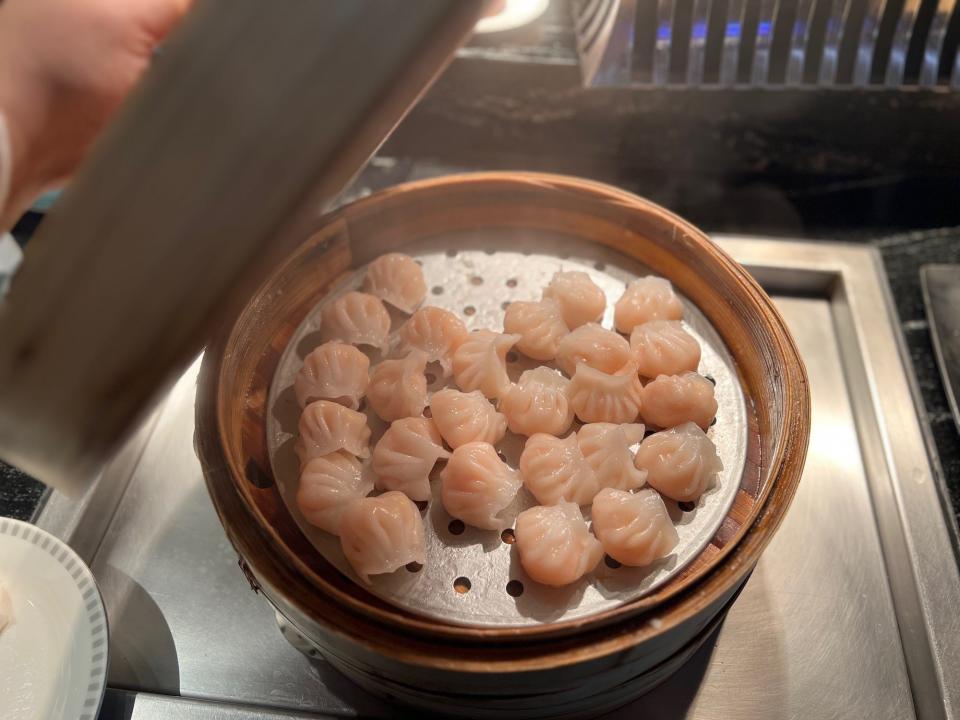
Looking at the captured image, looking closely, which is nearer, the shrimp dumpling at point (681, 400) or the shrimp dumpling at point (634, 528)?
the shrimp dumpling at point (634, 528)

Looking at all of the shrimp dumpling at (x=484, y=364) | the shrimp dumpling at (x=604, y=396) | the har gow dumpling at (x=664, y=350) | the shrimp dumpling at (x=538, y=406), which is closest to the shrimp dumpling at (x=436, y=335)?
the shrimp dumpling at (x=484, y=364)

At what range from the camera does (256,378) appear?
1.54 meters

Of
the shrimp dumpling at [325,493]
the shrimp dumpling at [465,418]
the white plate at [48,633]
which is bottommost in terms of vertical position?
the white plate at [48,633]

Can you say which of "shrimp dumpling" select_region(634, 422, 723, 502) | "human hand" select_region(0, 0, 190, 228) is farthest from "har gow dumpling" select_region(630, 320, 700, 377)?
"human hand" select_region(0, 0, 190, 228)

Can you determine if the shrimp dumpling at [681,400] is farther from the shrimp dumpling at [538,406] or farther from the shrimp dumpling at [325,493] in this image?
the shrimp dumpling at [325,493]

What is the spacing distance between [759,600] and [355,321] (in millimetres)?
1073

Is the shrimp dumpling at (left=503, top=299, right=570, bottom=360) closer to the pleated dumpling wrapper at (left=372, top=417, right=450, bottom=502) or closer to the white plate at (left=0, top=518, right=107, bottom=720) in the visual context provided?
the pleated dumpling wrapper at (left=372, top=417, right=450, bottom=502)

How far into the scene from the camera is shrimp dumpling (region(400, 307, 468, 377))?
1.62m

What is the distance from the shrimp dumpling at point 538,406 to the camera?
148 centimetres

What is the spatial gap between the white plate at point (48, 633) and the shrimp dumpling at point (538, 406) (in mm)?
869

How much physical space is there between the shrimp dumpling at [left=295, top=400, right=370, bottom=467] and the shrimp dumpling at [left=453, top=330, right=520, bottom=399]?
0.82ft

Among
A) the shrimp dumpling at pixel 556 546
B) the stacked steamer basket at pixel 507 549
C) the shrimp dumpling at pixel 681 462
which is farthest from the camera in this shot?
the shrimp dumpling at pixel 681 462

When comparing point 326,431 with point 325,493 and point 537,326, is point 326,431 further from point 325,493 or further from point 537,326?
point 537,326

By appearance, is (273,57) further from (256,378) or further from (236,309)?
(256,378)
